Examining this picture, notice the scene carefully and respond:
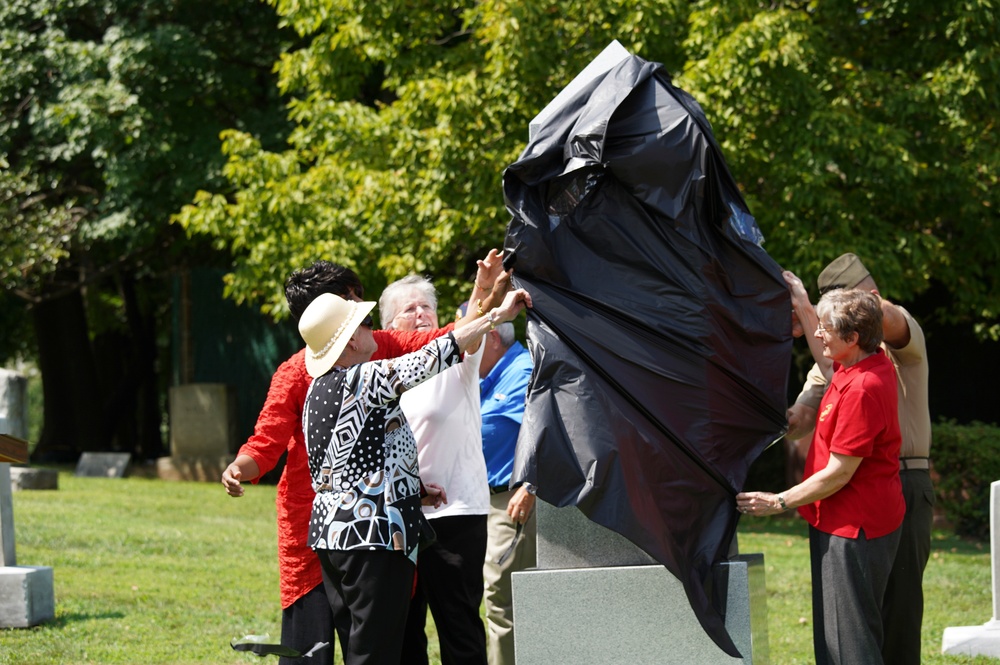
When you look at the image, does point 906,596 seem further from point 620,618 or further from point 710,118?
point 710,118

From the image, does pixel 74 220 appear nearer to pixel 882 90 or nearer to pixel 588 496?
pixel 882 90

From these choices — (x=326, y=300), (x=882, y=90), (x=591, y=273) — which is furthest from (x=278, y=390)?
(x=882, y=90)

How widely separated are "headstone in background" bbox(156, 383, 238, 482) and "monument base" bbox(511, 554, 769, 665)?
13.8 metres

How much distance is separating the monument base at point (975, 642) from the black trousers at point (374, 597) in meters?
3.97

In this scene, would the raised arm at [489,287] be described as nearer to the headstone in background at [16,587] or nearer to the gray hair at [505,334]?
the gray hair at [505,334]

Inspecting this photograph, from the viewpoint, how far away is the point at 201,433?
57.9ft

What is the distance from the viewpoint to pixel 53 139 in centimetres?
1677

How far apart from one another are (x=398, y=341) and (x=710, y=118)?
7138mm

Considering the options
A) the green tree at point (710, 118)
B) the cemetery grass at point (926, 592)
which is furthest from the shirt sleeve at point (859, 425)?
the green tree at point (710, 118)

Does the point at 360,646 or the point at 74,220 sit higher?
the point at 74,220

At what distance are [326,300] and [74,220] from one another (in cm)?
1394

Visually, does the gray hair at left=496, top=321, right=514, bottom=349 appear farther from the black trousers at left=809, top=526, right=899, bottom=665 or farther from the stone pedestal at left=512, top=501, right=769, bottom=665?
the black trousers at left=809, top=526, right=899, bottom=665

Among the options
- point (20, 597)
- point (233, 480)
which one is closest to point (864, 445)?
point (233, 480)

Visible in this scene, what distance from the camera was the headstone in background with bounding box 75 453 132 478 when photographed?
17.4m
